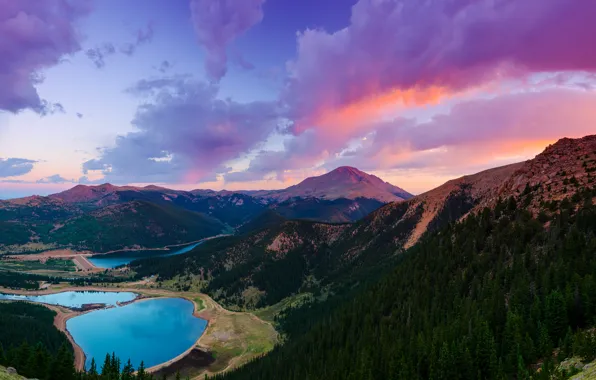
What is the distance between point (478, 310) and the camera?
74562mm

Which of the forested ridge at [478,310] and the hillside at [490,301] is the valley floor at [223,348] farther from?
the hillside at [490,301]

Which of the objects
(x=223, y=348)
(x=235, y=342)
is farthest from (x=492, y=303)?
(x=235, y=342)

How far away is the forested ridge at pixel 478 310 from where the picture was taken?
57.4 metres

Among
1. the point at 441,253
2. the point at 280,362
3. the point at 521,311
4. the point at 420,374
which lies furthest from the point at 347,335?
the point at 521,311

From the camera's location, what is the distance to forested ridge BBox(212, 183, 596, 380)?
57438 millimetres

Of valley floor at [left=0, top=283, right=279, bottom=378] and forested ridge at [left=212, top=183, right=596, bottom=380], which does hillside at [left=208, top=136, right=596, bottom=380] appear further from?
valley floor at [left=0, top=283, right=279, bottom=378]

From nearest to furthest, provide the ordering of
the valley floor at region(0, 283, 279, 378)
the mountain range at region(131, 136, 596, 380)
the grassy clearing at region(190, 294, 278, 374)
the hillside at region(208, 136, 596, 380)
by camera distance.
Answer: the mountain range at region(131, 136, 596, 380), the hillside at region(208, 136, 596, 380), the valley floor at region(0, 283, 279, 378), the grassy clearing at region(190, 294, 278, 374)

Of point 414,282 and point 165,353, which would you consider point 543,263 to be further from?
point 165,353

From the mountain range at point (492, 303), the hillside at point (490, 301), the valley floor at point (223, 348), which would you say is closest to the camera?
the mountain range at point (492, 303)

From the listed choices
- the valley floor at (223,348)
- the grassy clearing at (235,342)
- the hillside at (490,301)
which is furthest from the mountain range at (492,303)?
the grassy clearing at (235,342)

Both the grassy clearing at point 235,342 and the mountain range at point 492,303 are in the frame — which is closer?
the mountain range at point 492,303

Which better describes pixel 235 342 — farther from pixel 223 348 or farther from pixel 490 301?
pixel 490 301

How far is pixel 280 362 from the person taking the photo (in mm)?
128500

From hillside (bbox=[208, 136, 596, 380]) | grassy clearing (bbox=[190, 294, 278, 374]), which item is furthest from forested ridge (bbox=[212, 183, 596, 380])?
grassy clearing (bbox=[190, 294, 278, 374])
